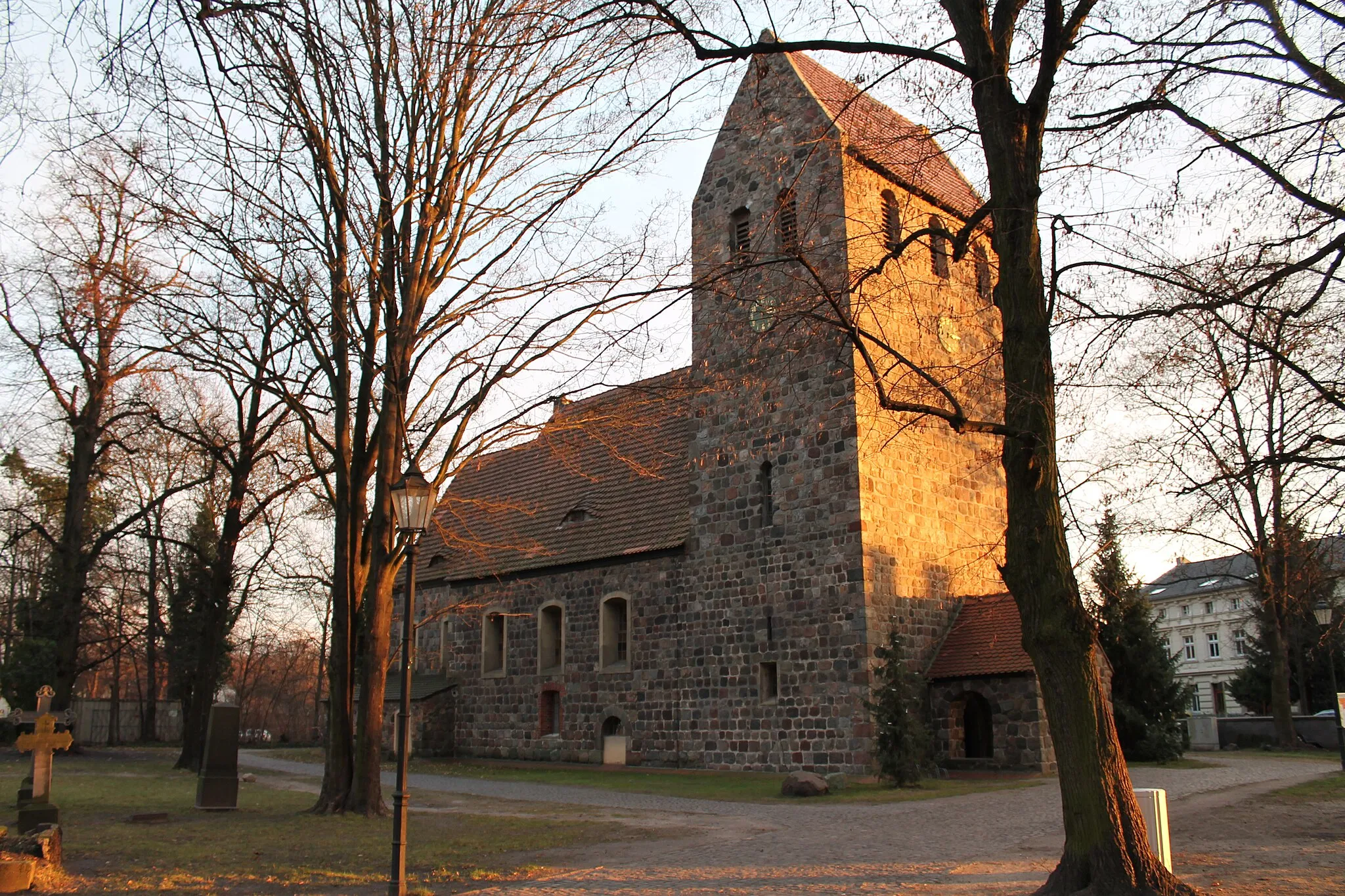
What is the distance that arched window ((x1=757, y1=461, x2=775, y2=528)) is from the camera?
21.0 m

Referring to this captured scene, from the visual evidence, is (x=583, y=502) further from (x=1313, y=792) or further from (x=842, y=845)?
(x=1313, y=792)

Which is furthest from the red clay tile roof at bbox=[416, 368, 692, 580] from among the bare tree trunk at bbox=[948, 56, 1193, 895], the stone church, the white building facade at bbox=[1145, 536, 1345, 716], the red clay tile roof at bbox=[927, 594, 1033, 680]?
the white building facade at bbox=[1145, 536, 1345, 716]

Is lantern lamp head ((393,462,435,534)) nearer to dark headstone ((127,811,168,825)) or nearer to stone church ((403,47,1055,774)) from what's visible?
stone church ((403,47,1055,774))

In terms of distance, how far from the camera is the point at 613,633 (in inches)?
950

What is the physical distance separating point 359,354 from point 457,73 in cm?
409

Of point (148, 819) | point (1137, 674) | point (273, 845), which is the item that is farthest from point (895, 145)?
point (1137, 674)

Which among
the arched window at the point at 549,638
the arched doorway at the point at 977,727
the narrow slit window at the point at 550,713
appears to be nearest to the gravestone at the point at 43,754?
the narrow slit window at the point at 550,713

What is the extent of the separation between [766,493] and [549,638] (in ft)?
25.8

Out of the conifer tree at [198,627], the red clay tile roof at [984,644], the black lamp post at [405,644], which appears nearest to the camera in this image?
the black lamp post at [405,644]

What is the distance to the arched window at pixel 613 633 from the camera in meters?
23.8

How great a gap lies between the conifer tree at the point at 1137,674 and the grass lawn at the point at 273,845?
13.7 meters

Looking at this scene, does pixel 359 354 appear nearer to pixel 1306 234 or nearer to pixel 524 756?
pixel 1306 234

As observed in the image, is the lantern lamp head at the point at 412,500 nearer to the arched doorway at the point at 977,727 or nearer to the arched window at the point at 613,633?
the arched doorway at the point at 977,727

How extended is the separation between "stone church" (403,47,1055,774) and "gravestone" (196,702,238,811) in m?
4.22
